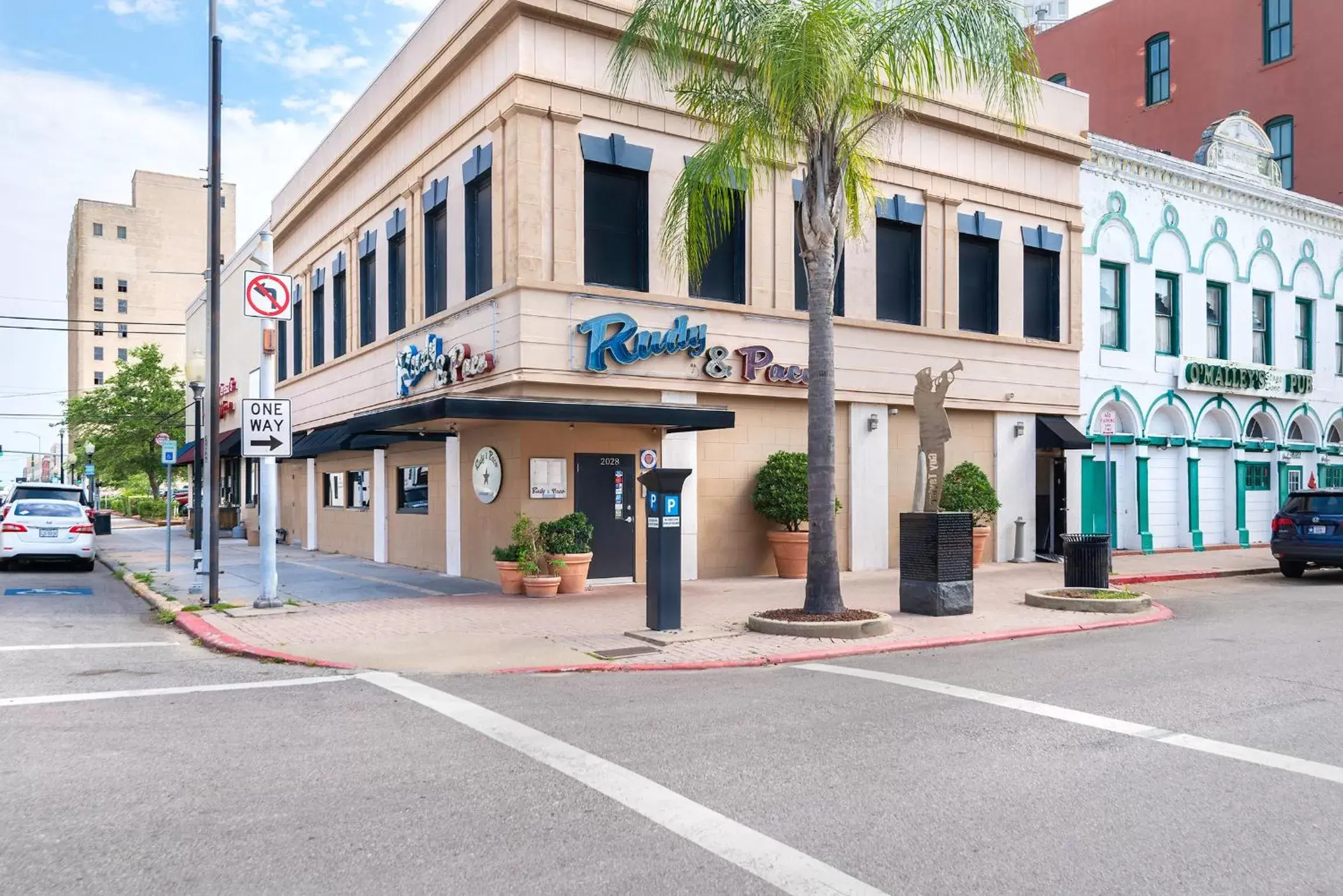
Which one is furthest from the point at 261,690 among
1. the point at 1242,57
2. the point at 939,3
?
the point at 1242,57

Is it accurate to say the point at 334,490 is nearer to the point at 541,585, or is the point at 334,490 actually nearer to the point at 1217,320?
the point at 541,585

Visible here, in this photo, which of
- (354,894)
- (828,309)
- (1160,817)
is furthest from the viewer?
(828,309)

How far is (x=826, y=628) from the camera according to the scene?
11117 mm

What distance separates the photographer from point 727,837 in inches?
192

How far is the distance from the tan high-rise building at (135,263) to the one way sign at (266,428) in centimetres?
10054

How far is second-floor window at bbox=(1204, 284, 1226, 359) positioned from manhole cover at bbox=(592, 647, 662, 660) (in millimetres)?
20728

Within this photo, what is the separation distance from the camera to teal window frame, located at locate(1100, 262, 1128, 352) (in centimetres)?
2333

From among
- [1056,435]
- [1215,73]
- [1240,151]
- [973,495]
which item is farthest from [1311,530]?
[1215,73]

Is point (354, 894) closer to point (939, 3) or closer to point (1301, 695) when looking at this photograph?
point (1301, 695)

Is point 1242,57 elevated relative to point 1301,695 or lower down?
elevated

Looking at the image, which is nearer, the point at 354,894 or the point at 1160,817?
the point at 354,894

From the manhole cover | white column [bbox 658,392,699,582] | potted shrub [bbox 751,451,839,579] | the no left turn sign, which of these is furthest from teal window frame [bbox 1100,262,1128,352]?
the no left turn sign

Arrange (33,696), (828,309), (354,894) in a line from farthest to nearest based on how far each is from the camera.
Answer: (828,309) < (33,696) < (354,894)

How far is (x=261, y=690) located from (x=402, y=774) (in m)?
3.16
